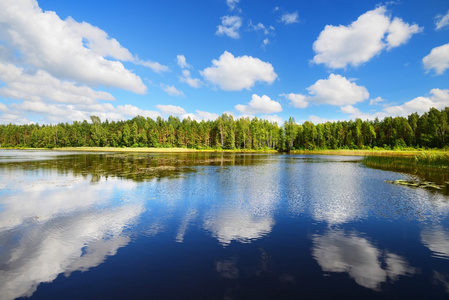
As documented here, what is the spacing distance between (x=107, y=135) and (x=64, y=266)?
572 ft

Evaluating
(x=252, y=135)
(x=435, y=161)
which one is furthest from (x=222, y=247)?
(x=252, y=135)

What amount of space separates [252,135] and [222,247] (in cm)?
14432

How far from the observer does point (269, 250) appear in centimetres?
1008

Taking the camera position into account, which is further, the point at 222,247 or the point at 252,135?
the point at 252,135

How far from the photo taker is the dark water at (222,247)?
737 centimetres

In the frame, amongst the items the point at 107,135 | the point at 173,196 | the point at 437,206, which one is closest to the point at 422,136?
the point at 437,206

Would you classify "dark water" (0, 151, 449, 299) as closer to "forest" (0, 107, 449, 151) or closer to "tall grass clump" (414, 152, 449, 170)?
"tall grass clump" (414, 152, 449, 170)

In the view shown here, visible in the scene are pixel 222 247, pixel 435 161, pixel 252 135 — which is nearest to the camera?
pixel 222 247

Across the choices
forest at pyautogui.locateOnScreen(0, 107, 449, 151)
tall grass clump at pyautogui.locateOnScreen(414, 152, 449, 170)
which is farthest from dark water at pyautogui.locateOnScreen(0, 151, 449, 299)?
forest at pyautogui.locateOnScreen(0, 107, 449, 151)

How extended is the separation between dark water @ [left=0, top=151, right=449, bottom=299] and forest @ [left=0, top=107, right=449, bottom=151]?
406 ft

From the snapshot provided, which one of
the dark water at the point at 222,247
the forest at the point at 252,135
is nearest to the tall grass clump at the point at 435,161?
the dark water at the point at 222,247

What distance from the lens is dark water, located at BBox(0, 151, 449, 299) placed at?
737cm

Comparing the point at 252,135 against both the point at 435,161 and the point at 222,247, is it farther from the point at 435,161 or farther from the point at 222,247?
the point at 222,247

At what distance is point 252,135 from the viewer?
152500 mm
